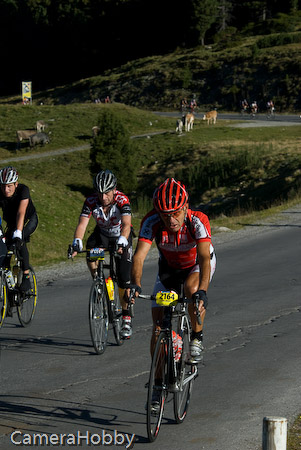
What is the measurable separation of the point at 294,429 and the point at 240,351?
9.66 ft

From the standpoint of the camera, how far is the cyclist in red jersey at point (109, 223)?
920 centimetres

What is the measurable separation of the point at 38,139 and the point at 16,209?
46.3 metres

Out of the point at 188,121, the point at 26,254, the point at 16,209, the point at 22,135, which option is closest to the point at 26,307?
the point at 26,254

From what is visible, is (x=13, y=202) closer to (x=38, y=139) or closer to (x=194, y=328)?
(x=194, y=328)

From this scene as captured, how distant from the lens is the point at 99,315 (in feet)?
30.2

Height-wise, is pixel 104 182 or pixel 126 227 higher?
pixel 104 182

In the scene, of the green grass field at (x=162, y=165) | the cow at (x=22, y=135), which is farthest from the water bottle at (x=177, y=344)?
the cow at (x=22, y=135)

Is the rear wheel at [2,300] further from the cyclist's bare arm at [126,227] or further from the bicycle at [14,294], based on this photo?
the cyclist's bare arm at [126,227]

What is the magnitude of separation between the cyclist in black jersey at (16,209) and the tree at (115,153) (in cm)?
3333

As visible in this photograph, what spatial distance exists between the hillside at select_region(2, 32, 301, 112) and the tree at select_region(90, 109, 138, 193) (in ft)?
110

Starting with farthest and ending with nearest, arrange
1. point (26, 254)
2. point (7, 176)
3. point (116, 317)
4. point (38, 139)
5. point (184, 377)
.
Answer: point (38, 139) → point (26, 254) → point (7, 176) → point (116, 317) → point (184, 377)

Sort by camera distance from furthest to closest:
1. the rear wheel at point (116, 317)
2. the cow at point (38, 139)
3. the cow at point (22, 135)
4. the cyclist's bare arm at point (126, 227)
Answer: the cow at point (22, 135) < the cow at point (38, 139) < the rear wheel at point (116, 317) < the cyclist's bare arm at point (126, 227)

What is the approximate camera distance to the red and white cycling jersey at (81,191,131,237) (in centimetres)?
946

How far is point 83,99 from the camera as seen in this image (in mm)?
99188
